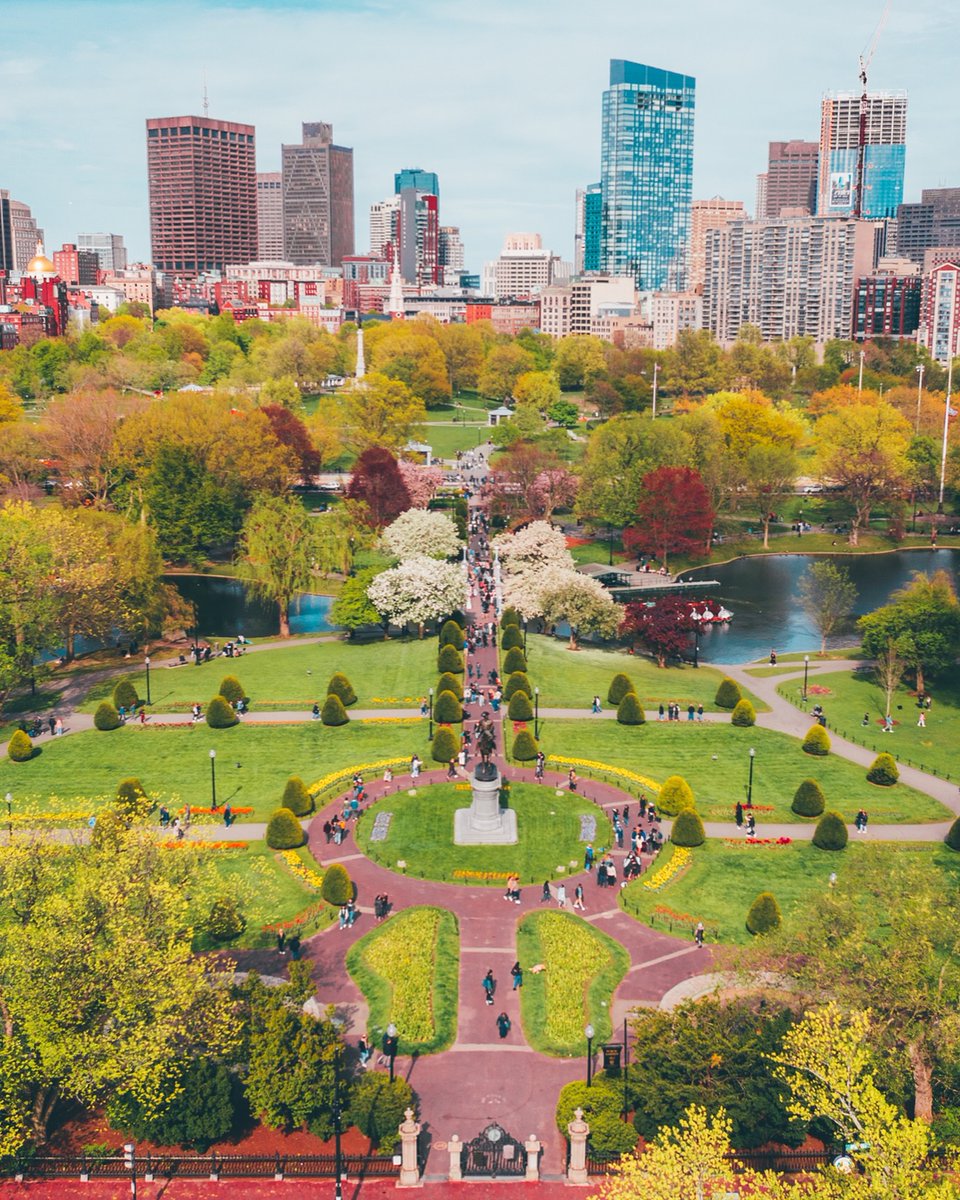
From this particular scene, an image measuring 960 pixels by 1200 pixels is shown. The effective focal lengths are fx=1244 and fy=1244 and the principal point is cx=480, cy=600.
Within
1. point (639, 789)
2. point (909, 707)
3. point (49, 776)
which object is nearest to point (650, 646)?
point (909, 707)

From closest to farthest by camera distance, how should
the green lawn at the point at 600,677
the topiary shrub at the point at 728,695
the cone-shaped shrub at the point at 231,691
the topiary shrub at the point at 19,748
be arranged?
the topiary shrub at the point at 19,748, the cone-shaped shrub at the point at 231,691, the topiary shrub at the point at 728,695, the green lawn at the point at 600,677

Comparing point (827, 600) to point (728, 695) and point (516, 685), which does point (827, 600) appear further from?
point (516, 685)

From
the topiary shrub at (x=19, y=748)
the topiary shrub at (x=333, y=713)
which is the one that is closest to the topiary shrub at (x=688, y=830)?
the topiary shrub at (x=333, y=713)

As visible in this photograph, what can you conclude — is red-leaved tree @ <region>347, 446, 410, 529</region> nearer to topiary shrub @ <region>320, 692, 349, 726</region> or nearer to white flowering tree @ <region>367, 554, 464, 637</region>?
white flowering tree @ <region>367, 554, 464, 637</region>

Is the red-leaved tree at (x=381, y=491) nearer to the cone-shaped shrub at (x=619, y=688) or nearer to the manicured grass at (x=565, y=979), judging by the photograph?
the cone-shaped shrub at (x=619, y=688)

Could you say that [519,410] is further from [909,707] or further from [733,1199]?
[733,1199]
